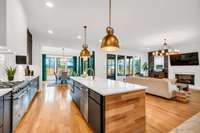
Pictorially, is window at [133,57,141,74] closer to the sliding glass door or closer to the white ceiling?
the sliding glass door

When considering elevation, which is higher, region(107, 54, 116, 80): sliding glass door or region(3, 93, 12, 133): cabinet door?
region(107, 54, 116, 80): sliding glass door

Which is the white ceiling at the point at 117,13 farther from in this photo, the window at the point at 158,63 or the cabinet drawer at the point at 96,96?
the window at the point at 158,63

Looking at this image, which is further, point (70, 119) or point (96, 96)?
point (70, 119)

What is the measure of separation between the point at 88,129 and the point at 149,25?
13.5ft

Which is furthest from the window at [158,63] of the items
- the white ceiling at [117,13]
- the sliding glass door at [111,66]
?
the white ceiling at [117,13]

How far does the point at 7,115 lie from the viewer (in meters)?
1.79

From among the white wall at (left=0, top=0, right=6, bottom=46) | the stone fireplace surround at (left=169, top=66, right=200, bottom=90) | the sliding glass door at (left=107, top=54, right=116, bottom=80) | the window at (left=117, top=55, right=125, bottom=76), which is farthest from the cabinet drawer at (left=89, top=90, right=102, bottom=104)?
the window at (left=117, top=55, right=125, bottom=76)

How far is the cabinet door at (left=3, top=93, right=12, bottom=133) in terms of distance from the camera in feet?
5.62

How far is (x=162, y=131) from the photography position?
211 centimetres

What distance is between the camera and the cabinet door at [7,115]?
171 cm

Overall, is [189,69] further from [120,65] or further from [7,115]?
[7,115]

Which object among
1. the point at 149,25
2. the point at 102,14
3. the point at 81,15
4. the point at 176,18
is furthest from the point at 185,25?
the point at 81,15

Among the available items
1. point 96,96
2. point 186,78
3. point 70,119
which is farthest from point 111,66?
point 96,96

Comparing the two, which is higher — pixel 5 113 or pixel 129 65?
pixel 129 65
